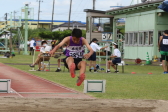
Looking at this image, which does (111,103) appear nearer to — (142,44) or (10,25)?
(142,44)

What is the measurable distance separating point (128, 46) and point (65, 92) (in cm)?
2584

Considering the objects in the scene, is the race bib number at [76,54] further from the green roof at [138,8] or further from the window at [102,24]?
the window at [102,24]

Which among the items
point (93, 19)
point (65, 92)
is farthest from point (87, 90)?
point (93, 19)

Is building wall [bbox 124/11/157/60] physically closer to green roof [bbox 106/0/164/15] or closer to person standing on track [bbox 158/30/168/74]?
green roof [bbox 106/0/164/15]

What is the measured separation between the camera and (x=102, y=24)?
4278 centimetres

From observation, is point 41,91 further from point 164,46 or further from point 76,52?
point 164,46

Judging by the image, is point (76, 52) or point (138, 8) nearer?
point (76, 52)

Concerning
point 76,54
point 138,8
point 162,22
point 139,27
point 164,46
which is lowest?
point 76,54

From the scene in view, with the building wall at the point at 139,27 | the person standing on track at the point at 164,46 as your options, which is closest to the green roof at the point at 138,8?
the building wall at the point at 139,27

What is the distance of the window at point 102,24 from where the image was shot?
140 feet

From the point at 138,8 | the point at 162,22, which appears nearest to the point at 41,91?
the point at 162,22

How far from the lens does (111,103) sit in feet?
35.4

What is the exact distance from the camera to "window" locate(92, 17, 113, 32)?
42688 millimetres

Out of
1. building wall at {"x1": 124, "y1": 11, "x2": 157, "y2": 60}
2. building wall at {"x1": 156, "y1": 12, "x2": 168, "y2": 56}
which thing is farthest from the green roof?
building wall at {"x1": 156, "y1": 12, "x2": 168, "y2": 56}
